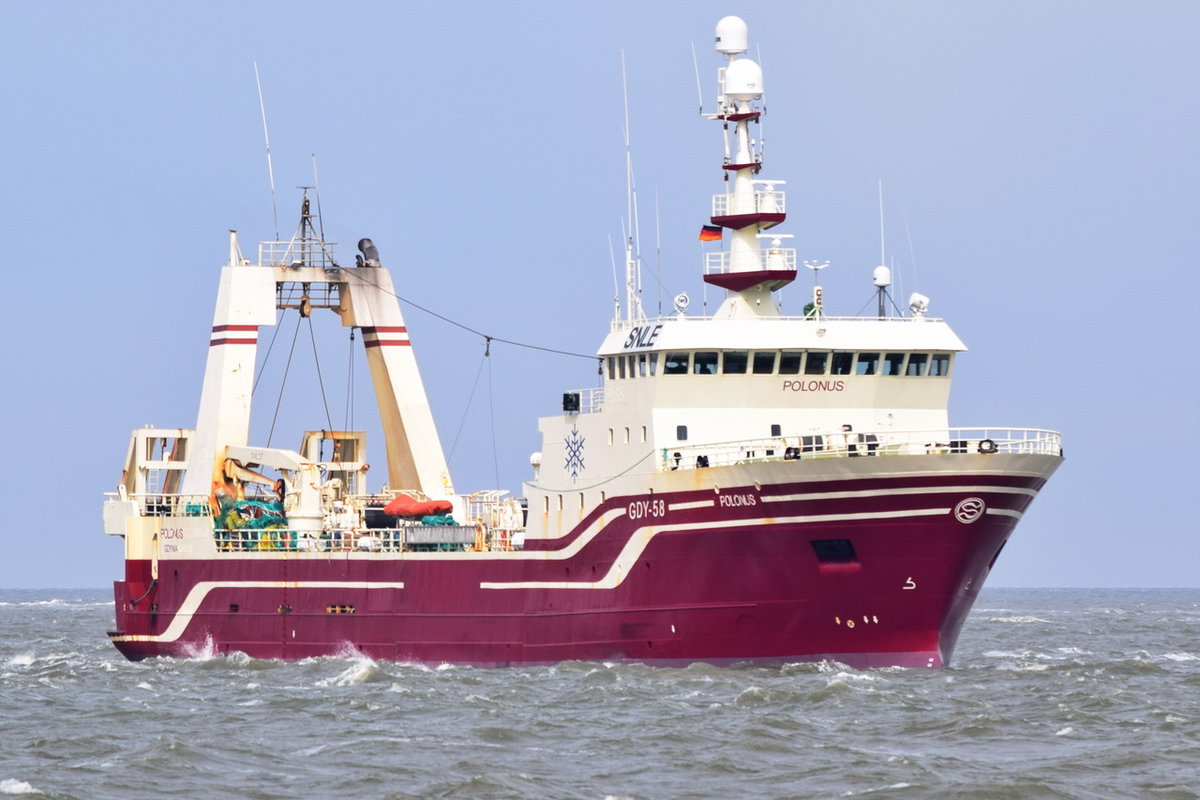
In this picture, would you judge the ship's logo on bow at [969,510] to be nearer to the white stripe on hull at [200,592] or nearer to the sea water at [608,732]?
the sea water at [608,732]

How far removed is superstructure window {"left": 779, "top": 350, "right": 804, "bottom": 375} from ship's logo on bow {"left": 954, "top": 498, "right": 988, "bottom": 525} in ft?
15.7

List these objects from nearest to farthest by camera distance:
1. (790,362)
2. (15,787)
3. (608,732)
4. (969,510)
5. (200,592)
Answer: (15,787) < (608,732) < (969,510) < (790,362) < (200,592)

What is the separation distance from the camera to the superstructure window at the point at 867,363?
3884 centimetres

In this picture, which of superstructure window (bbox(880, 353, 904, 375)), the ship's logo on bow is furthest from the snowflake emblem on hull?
the ship's logo on bow

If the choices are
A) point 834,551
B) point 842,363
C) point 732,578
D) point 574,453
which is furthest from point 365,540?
point 834,551

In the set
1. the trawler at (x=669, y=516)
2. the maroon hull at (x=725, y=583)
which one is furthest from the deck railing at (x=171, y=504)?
the maroon hull at (x=725, y=583)

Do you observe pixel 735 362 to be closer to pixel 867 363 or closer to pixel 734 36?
pixel 867 363

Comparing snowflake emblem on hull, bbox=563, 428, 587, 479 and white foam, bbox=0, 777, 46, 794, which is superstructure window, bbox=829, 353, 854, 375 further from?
white foam, bbox=0, 777, 46, 794

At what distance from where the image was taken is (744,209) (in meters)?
41.1

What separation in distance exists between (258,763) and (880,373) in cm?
1572

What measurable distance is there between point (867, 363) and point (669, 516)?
198 inches

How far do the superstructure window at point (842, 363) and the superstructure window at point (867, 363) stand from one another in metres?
0.13

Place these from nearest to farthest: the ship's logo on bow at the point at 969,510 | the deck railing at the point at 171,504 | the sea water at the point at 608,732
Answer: the sea water at the point at 608,732, the ship's logo on bow at the point at 969,510, the deck railing at the point at 171,504

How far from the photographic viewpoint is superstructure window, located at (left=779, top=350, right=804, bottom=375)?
38.5m
